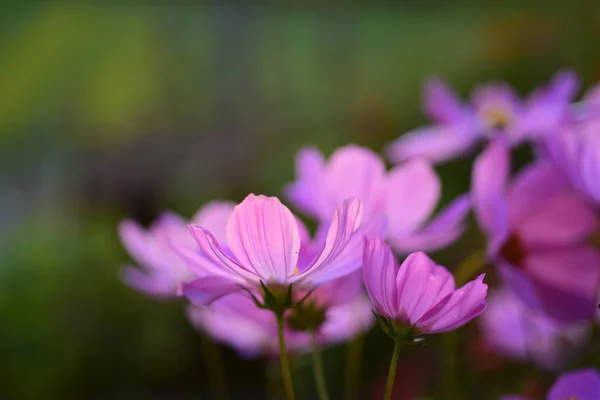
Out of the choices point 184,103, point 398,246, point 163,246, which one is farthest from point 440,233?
point 184,103

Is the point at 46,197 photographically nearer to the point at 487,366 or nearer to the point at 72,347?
the point at 72,347

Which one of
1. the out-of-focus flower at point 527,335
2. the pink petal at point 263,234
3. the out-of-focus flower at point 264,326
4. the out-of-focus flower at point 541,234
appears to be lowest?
the out-of-focus flower at point 527,335

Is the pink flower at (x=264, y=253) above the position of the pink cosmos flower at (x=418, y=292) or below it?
above

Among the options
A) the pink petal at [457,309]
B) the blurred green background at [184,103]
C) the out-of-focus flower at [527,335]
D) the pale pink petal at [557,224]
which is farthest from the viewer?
the blurred green background at [184,103]

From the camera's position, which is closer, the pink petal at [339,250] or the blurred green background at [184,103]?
the pink petal at [339,250]

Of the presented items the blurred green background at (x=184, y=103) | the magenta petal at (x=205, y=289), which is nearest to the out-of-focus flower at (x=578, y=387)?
the magenta petal at (x=205, y=289)

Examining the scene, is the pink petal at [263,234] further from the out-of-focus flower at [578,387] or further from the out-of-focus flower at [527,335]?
the out-of-focus flower at [527,335]
